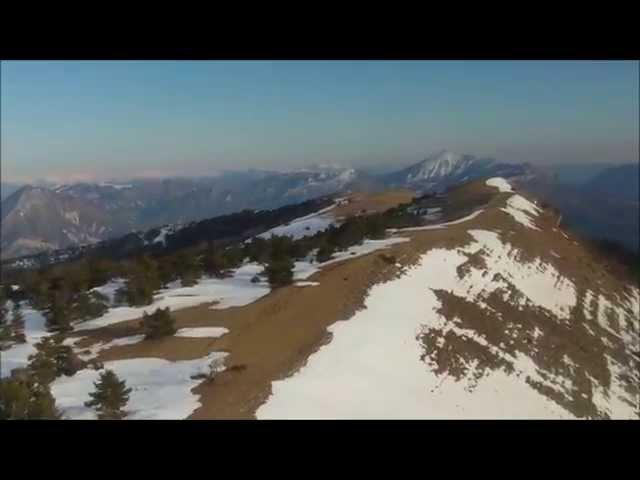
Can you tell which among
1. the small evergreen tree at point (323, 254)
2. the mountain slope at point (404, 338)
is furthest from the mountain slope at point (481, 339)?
the small evergreen tree at point (323, 254)

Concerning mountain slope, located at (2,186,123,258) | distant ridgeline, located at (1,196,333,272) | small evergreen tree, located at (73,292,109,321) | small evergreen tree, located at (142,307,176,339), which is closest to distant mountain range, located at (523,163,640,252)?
distant ridgeline, located at (1,196,333,272)

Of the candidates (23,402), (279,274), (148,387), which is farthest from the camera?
(279,274)

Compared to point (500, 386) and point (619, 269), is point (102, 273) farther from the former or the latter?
point (619, 269)

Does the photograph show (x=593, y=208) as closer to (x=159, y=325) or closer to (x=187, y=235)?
(x=159, y=325)

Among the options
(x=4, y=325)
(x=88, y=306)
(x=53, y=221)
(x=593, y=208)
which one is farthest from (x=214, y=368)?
(x=53, y=221)
